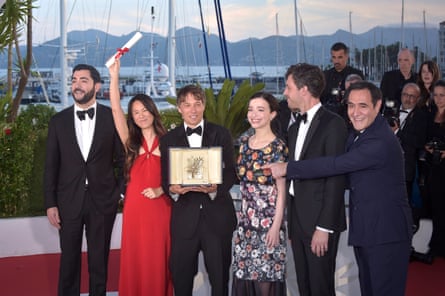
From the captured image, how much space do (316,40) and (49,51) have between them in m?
9.50

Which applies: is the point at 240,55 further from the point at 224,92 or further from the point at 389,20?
the point at 224,92

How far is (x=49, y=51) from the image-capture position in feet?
75.3

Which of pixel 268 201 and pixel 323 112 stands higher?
pixel 323 112

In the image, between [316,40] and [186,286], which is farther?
[316,40]

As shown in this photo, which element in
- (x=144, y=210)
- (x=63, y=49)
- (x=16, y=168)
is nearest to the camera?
(x=144, y=210)

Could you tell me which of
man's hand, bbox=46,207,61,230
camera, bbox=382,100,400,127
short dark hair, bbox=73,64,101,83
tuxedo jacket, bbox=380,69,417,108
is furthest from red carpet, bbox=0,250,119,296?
tuxedo jacket, bbox=380,69,417,108

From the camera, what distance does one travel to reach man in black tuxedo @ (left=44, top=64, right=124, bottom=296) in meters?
4.45

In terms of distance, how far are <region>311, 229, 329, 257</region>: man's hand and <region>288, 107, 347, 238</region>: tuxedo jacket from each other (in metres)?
0.04

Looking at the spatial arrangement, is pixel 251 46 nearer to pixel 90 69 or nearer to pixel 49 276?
pixel 49 276

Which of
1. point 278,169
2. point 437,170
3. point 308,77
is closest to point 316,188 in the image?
point 278,169

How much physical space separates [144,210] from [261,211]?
851 mm

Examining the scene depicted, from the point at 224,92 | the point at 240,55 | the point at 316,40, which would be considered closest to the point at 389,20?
the point at 316,40

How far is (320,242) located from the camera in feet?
12.0

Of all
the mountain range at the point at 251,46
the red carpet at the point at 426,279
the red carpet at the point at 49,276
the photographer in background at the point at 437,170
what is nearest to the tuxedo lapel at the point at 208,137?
the red carpet at the point at 49,276
